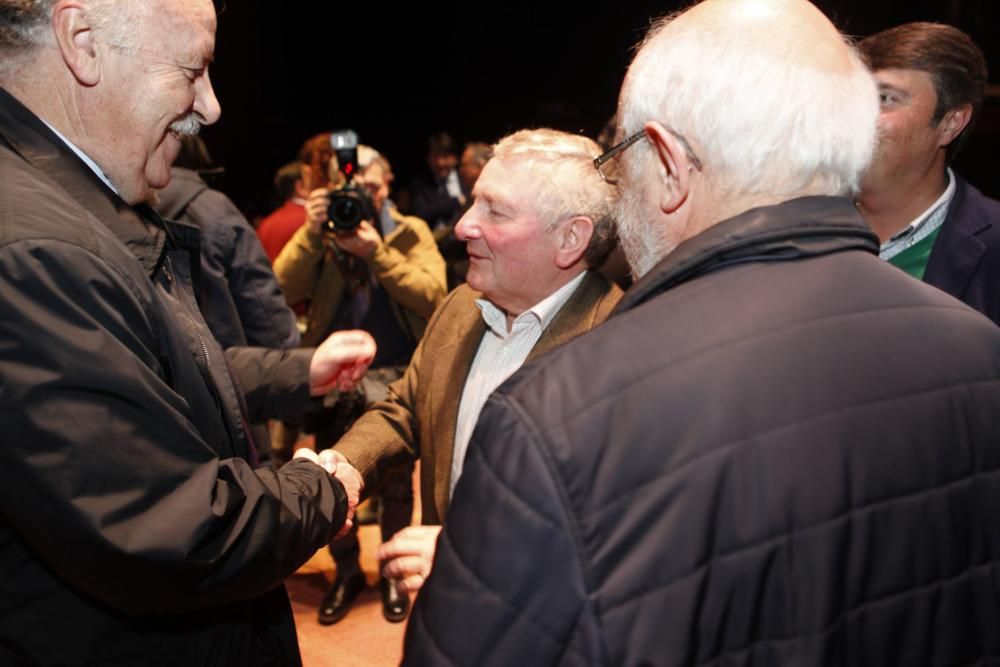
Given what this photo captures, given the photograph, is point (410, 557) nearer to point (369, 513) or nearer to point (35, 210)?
point (35, 210)

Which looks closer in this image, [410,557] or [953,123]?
[410,557]

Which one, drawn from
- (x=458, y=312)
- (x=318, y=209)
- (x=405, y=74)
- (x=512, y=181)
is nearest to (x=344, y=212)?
(x=318, y=209)

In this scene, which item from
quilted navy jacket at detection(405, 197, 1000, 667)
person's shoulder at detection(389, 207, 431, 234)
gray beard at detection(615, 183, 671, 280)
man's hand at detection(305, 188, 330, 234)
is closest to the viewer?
quilted navy jacket at detection(405, 197, 1000, 667)

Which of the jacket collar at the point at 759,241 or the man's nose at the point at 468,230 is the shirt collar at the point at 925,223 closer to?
the man's nose at the point at 468,230

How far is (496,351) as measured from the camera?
6.45ft

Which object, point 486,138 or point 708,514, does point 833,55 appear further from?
point 486,138

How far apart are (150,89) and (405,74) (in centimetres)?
727

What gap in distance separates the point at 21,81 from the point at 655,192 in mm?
993

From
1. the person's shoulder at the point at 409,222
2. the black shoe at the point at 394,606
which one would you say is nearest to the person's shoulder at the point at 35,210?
the person's shoulder at the point at 409,222

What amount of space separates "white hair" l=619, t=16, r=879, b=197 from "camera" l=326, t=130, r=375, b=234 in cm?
226

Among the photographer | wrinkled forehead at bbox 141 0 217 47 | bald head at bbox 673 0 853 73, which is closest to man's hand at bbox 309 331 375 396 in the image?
wrinkled forehead at bbox 141 0 217 47

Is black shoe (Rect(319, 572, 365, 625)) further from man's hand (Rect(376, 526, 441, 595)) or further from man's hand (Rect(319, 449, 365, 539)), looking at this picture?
man's hand (Rect(376, 526, 441, 595))

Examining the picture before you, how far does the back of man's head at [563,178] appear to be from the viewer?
194cm

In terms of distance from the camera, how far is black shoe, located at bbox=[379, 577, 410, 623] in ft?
11.0
